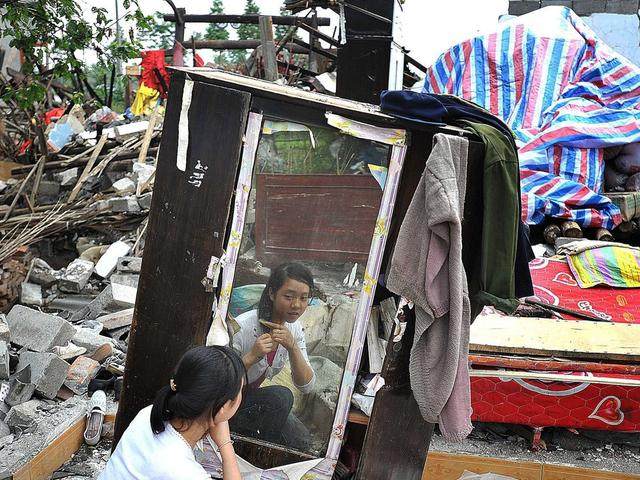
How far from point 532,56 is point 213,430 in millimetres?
6350

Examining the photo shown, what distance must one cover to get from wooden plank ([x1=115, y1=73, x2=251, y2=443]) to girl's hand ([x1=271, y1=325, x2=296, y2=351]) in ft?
1.09

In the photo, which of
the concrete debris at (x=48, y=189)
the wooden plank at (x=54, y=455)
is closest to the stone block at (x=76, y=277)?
the concrete debris at (x=48, y=189)

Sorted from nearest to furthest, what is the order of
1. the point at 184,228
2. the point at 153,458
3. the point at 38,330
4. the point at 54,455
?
1. the point at 153,458
2. the point at 184,228
3. the point at 54,455
4. the point at 38,330

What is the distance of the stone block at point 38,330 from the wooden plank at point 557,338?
10.7 feet

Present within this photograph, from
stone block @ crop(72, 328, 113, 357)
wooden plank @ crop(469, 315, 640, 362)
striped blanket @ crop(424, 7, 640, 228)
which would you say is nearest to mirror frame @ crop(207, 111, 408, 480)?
wooden plank @ crop(469, 315, 640, 362)

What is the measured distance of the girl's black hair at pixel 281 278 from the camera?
2975 mm

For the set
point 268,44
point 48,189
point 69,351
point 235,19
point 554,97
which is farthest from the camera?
point 235,19

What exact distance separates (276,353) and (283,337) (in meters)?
0.09

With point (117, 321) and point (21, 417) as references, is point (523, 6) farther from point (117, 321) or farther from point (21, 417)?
point (21, 417)

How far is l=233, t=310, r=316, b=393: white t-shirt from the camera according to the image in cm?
303

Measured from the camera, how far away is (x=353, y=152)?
286cm

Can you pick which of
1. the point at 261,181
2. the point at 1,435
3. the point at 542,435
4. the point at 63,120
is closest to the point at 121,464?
the point at 261,181

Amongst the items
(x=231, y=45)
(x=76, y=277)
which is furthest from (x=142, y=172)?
(x=231, y=45)

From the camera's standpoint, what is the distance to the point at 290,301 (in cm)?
302
